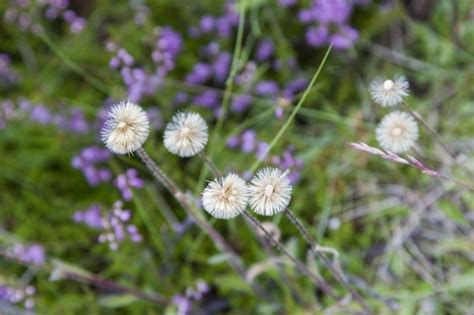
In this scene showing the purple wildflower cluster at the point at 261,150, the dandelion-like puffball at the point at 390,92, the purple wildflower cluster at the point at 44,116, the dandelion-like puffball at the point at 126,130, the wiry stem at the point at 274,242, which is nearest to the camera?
the dandelion-like puffball at the point at 126,130

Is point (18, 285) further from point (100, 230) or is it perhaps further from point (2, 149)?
point (2, 149)

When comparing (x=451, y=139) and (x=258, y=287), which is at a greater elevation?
(x=451, y=139)

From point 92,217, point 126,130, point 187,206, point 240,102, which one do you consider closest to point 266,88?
point 240,102

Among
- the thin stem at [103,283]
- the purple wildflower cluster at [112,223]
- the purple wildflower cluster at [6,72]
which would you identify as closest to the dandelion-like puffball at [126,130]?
the purple wildflower cluster at [112,223]

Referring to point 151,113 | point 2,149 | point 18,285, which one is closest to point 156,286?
point 18,285

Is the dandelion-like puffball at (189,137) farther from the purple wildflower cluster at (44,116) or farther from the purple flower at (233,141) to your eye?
the purple wildflower cluster at (44,116)

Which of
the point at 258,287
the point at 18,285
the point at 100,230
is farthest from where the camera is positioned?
the point at 100,230
